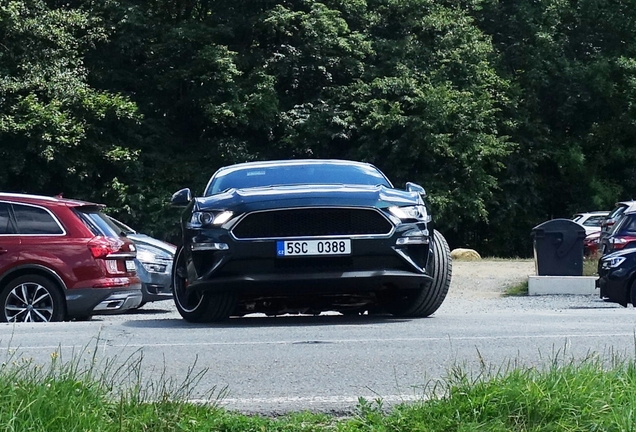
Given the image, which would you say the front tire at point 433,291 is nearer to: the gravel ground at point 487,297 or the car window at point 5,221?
the gravel ground at point 487,297

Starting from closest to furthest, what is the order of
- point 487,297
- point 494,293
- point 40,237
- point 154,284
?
1. point 40,237
2. point 154,284
3. point 487,297
4. point 494,293

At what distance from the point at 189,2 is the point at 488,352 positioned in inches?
1284

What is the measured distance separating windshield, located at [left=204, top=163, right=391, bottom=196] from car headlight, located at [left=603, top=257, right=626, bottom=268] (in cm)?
601

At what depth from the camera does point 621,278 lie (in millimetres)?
16078

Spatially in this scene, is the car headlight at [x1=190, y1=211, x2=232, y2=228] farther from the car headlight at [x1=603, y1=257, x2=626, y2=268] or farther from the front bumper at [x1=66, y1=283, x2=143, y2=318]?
the car headlight at [x1=603, y1=257, x2=626, y2=268]

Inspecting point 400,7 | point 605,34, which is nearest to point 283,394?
point 400,7

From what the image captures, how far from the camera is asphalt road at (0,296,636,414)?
6285 millimetres

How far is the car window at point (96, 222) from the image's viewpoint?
43.2 ft

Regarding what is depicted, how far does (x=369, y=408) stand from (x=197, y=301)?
480 cm

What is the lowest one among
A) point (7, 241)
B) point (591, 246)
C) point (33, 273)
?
point (591, 246)

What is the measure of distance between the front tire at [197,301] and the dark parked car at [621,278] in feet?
24.7

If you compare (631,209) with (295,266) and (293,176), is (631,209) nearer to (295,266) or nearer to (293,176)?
(293,176)

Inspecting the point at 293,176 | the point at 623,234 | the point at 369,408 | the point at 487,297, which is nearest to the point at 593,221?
the point at 487,297

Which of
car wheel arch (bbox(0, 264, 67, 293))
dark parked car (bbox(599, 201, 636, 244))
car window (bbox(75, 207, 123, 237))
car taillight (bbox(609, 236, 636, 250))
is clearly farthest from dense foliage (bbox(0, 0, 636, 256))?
car wheel arch (bbox(0, 264, 67, 293))
